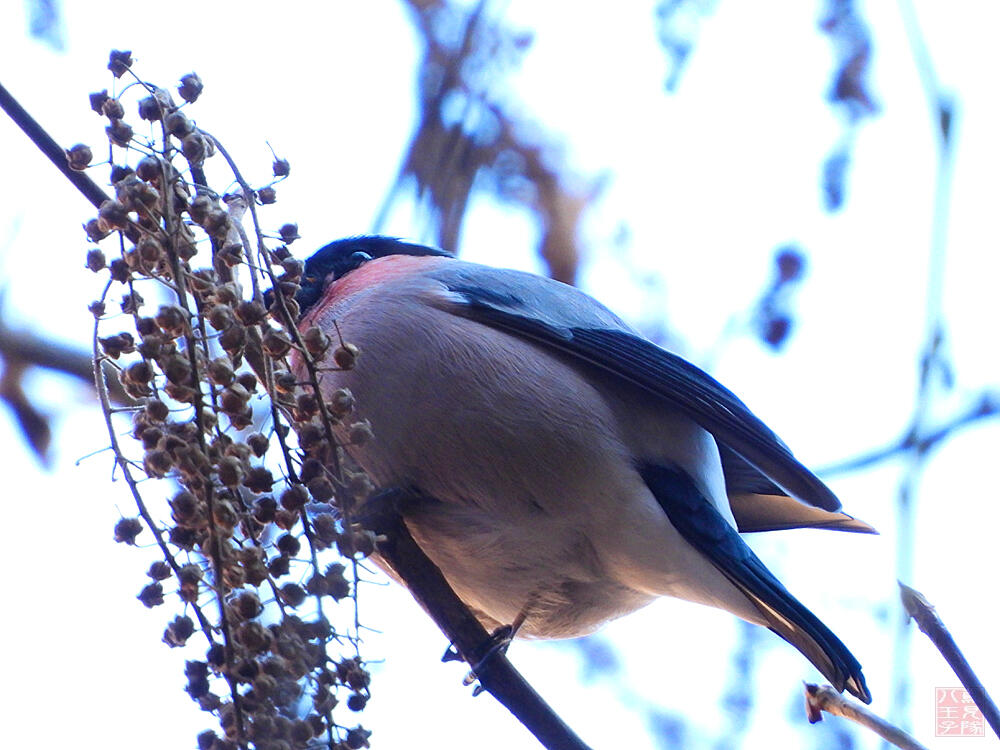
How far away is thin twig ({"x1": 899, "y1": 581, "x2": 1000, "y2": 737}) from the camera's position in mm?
1411

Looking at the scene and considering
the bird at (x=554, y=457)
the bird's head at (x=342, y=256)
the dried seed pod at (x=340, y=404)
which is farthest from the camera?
the bird's head at (x=342, y=256)

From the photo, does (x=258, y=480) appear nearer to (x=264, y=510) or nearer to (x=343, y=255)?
(x=264, y=510)

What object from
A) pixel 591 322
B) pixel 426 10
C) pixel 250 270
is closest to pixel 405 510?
pixel 591 322

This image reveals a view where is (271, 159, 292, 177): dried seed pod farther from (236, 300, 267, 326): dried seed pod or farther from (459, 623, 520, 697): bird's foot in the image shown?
(459, 623, 520, 697): bird's foot

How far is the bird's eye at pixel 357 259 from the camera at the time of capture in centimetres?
292

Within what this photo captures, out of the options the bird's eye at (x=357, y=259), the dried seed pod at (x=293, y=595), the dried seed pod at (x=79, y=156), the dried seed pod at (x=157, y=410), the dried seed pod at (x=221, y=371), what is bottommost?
the dried seed pod at (x=293, y=595)

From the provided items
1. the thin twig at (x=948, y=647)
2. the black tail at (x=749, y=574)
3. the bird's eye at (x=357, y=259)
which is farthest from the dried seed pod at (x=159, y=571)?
the bird's eye at (x=357, y=259)

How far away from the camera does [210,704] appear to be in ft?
4.45

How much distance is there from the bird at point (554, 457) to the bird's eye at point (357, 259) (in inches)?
13.0

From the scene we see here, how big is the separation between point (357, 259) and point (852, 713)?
172cm

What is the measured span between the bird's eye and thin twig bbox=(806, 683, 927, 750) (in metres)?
1.59

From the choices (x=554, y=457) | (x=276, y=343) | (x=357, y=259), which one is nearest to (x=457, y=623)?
(x=554, y=457)

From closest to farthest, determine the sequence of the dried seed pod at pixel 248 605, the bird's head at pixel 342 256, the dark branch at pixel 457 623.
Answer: the dried seed pod at pixel 248 605, the dark branch at pixel 457 623, the bird's head at pixel 342 256

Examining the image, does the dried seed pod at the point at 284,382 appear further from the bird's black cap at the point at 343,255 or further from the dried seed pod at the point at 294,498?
the bird's black cap at the point at 343,255
